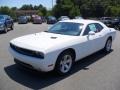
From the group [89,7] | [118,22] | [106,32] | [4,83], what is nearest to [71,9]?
[89,7]

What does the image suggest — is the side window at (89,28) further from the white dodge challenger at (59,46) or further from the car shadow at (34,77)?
the car shadow at (34,77)

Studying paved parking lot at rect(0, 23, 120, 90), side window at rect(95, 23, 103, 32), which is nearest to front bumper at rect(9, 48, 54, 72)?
paved parking lot at rect(0, 23, 120, 90)

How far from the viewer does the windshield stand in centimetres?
670

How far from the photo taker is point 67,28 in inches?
274

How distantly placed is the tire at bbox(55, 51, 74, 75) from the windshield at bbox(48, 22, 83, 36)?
902 mm

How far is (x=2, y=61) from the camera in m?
7.20

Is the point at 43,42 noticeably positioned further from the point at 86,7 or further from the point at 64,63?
the point at 86,7

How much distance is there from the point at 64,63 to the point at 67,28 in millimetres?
1529

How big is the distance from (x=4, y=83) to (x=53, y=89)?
4.02ft

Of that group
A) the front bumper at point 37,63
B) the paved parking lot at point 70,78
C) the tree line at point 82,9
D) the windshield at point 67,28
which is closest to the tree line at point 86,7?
the tree line at point 82,9

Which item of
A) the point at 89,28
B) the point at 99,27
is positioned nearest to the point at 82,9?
the point at 99,27

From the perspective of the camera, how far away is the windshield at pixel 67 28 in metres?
6.70

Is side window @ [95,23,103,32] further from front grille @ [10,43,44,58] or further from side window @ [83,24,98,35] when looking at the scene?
front grille @ [10,43,44,58]

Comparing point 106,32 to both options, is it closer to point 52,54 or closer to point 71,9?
point 52,54
